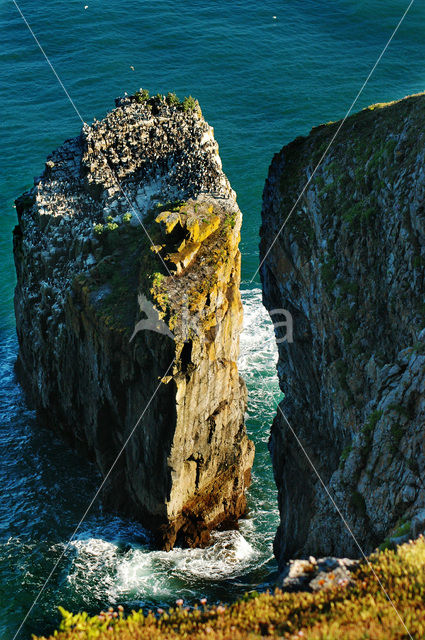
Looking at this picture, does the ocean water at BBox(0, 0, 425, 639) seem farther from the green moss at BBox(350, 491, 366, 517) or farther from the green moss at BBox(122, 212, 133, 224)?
the green moss at BBox(350, 491, 366, 517)

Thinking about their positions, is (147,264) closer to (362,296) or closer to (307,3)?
(362,296)

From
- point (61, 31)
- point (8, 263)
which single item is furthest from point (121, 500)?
point (61, 31)

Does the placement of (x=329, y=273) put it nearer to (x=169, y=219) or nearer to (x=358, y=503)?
(x=169, y=219)

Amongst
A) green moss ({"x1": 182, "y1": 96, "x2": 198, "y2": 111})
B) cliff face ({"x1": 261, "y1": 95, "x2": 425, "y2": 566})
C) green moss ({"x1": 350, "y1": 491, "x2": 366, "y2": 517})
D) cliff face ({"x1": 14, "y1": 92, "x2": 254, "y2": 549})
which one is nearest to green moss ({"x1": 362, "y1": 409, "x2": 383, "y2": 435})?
cliff face ({"x1": 261, "y1": 95, "x2": 425, "y2": 566})

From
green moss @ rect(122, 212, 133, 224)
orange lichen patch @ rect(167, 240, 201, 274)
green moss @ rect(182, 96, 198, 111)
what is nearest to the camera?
orange lichen patch @ rect(167, 240, 201, 274)

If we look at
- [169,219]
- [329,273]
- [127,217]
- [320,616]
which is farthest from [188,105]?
[320,616]
